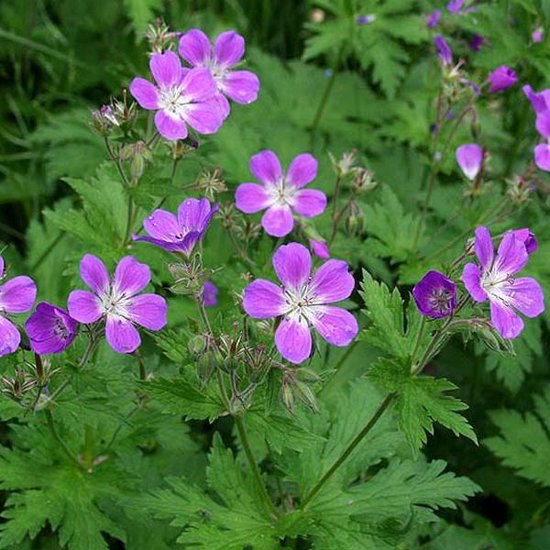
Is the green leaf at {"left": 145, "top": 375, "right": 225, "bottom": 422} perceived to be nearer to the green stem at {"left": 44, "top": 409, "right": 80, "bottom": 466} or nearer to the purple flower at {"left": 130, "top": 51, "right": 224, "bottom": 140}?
the green stem at {"left": 44, "top": 409, "right": 80, "bottom": 466}

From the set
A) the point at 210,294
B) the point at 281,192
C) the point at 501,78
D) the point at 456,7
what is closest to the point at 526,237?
the point at 281,192

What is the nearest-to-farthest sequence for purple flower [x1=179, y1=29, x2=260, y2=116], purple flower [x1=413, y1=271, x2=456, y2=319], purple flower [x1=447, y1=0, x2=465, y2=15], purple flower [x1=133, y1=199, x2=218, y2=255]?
1. purple flower [x1=413, y1=271, x2=456, y2=319]
2. purple flower [x1=133, y1=199, x2=218, y2=255]
3. purple flower [x1=179, y1=29, x2=260, y2=116]
4. purple flower [x1=447, y1=0, x2=465, y2=15]

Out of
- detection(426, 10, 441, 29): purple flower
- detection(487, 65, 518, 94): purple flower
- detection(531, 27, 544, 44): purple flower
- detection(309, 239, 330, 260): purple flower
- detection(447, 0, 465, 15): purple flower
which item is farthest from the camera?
detection(426, 10, 441, 29): purple flower

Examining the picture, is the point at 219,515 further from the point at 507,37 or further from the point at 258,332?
the point at 507,37

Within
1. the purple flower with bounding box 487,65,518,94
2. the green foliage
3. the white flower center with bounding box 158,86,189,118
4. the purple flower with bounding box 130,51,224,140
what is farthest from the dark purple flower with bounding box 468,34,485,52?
the white flower center with bounding box 158,86,189,118

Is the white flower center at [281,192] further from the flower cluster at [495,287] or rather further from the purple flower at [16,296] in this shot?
the purple flower at [16,296]

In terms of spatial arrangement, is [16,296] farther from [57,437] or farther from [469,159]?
[469,159]

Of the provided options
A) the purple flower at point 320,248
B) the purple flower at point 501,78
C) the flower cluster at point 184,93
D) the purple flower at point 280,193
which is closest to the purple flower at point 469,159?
the purple flower at point 501,78
